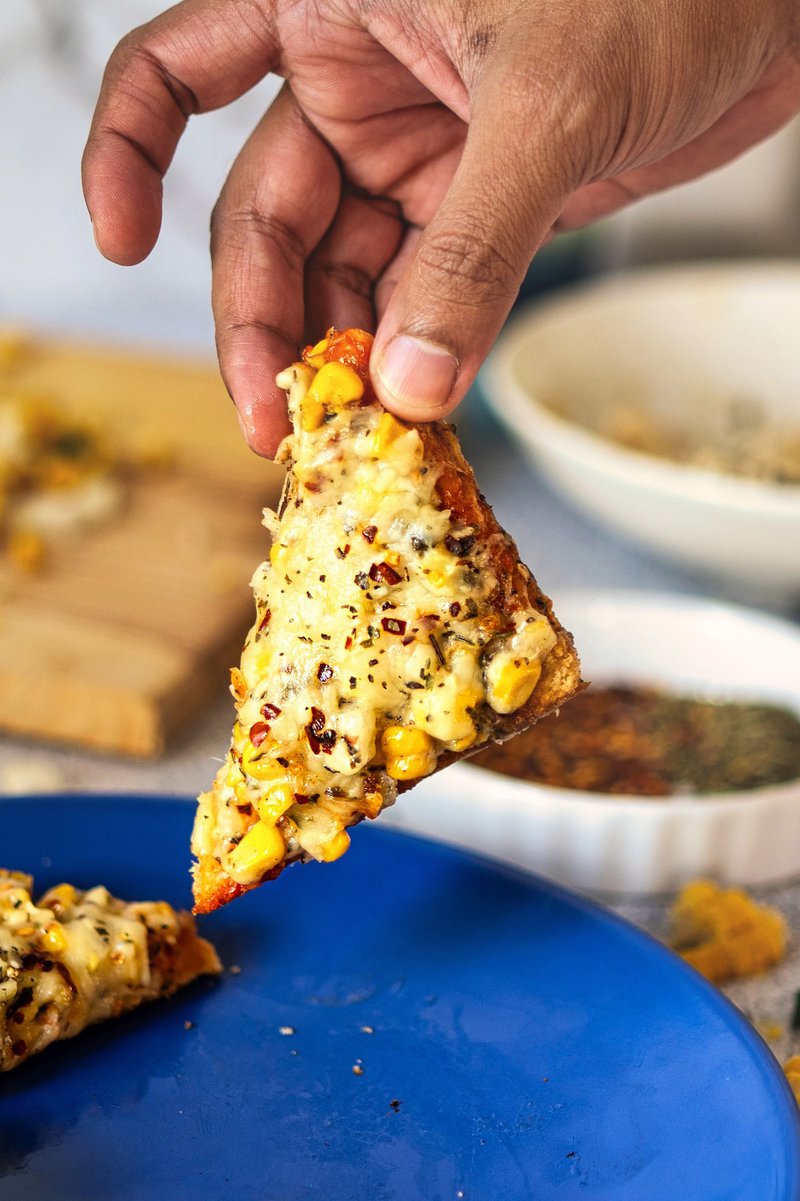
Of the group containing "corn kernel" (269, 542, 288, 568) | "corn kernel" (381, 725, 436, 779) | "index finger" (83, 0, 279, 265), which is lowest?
"corn kernel" (381, 725, 436, 779)

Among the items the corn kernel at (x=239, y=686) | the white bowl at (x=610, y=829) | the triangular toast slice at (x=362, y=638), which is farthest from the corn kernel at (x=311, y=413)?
the white bowl at (x=610, y=829)

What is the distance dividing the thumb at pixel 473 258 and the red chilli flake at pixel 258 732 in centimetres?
33

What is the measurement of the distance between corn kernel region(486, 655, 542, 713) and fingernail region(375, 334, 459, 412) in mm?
257

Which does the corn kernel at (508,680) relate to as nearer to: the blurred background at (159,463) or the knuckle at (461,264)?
the knuckle at (461,264)

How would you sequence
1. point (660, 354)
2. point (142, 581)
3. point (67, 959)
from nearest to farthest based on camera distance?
point (67, 959) → point (142, 581) → point (660, 354)

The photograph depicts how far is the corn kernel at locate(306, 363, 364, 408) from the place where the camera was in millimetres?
1282

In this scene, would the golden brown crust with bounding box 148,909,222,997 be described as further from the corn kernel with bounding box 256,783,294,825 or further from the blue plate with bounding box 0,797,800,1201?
the corn kernel with bounding box 256,783,294,825

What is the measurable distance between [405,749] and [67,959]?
0.43 metres

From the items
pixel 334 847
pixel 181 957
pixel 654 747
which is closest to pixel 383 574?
pixel 334 847

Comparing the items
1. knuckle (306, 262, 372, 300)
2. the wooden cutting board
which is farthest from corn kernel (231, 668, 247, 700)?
the wooden cutting board

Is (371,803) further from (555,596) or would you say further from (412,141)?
(555,596)

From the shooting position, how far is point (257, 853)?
1296 millimetres

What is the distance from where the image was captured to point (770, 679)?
7.19ft

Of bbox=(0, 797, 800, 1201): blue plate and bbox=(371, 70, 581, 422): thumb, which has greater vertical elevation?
bbox=(371, 70, 581, 422): thumb
